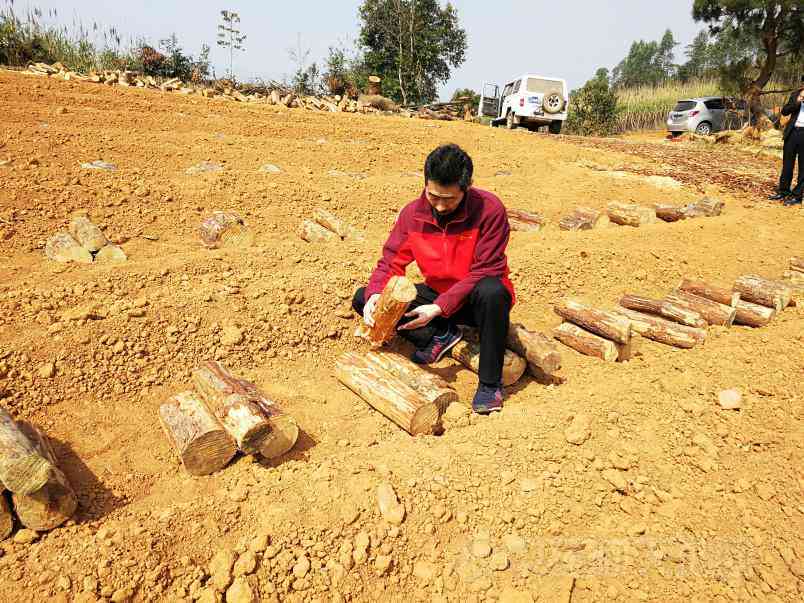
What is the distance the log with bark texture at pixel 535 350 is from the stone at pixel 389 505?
4.42ft

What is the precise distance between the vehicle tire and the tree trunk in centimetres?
1200

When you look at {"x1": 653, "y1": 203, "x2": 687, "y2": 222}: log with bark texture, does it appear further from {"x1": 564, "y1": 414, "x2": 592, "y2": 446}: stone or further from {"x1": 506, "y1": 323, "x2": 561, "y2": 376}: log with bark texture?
{"x1": 564, "y1": 414, "x2": 592, "y2": 446}: stone

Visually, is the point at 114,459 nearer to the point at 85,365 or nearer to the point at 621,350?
the point at 85,365

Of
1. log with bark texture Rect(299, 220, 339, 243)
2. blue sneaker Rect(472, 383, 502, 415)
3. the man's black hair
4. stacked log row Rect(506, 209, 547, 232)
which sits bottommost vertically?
blue sneaker Rect(472, 383, 502, 415)

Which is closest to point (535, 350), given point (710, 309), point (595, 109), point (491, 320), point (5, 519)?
point (491, 320)

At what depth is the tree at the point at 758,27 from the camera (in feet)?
58.1

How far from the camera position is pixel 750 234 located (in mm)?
5512

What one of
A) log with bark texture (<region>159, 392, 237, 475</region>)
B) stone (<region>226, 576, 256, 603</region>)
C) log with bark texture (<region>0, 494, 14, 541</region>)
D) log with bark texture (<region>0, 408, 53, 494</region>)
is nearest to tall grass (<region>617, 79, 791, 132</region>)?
log with bark texture (<region>159, 392, 237, 475</region>)

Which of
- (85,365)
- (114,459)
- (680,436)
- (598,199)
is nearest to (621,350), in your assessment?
(680,436)

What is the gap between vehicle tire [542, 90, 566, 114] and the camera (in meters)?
13.9

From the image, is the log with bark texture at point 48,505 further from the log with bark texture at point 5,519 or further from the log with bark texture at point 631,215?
the log with bark texture at point 631,215

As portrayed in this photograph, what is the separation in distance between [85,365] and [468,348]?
2.29m

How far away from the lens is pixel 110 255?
3.91 meters

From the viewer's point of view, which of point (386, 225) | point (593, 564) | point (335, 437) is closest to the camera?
point (593, 564)
